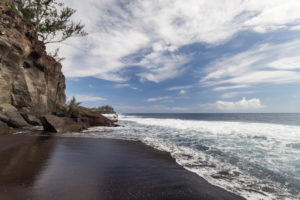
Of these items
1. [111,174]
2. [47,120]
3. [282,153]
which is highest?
[47,120]

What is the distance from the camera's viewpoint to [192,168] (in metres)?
4.63

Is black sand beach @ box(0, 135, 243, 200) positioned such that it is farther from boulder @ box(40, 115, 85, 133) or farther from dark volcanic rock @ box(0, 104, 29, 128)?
dark volcanic rock @ box(0, 104, 29, 128)

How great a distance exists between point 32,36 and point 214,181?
20601 mm

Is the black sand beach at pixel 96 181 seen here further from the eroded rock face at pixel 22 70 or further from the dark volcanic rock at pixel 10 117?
the eroded rock face at pixel 22 70

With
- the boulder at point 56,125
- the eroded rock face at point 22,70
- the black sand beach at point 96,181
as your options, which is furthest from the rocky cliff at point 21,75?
the black sand beach at point 96,181

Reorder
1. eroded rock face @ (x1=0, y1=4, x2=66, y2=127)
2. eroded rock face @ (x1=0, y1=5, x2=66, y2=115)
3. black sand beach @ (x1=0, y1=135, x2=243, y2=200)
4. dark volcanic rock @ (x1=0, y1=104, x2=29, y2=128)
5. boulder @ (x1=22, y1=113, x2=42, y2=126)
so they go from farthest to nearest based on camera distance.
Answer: boulder @ (x1=22, y1=113, x2=42, y2=126)
eroded rock face @ (x1=0, y1=5, x2=66, y2=115)
eroded rock face @ (x1=0, y1=4, x2=66, y2=127)
dark volcanic rock @ (x1=0, y1=104, x2=29, y2=128)
black sand beach @ (x1=0, y1=135, x2=243, y2=200)

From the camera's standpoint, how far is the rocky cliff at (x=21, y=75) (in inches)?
459

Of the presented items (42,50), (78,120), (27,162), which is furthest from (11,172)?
(42,50)

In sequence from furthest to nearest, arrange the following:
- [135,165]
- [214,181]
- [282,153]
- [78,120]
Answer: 1. [78,120]
2. [282,153]
3. [135,165]
4. [214,181]

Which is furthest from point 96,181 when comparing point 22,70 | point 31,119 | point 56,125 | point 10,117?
point 22,70

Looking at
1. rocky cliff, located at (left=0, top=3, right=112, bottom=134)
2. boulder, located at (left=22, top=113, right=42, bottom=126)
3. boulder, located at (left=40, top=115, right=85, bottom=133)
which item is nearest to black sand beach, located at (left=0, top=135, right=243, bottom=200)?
boulder, located at (left=40, top=115, right=85, bottom=133)

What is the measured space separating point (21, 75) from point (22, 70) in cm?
58

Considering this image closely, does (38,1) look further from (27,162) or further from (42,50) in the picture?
(27,162)

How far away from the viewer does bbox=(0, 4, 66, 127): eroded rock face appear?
11.9 meters
